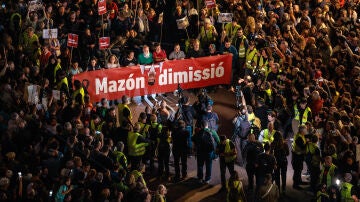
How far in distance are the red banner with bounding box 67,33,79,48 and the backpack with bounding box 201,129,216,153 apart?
196 inches

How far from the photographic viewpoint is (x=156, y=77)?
928 inches

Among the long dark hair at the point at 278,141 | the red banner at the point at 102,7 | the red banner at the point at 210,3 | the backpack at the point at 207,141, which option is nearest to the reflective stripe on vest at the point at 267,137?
the long dark hair at the point at 278,141

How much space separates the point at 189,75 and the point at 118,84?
7.47 ft

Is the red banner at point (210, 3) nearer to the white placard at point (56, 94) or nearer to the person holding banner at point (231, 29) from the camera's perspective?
the person holding banner at point (231, 29)

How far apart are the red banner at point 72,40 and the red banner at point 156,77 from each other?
0.89 meters

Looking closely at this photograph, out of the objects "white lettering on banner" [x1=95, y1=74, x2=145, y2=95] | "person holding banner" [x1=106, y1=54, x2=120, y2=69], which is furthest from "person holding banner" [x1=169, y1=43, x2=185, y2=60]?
"person holding banner" [x1=106, y1=54, x2=120, y2=69]

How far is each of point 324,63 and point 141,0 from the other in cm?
591

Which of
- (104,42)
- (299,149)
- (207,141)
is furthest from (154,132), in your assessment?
(104,42)

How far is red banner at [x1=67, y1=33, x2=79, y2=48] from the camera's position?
887 inches

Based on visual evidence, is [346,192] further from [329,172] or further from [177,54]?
[177,54]

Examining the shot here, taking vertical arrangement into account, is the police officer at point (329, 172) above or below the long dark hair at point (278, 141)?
below

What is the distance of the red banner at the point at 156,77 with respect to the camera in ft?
74.0

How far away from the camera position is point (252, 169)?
1917cm

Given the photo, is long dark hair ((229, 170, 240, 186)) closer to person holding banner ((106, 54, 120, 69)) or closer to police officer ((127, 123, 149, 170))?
police officer ((127, 123, 149, 170))
